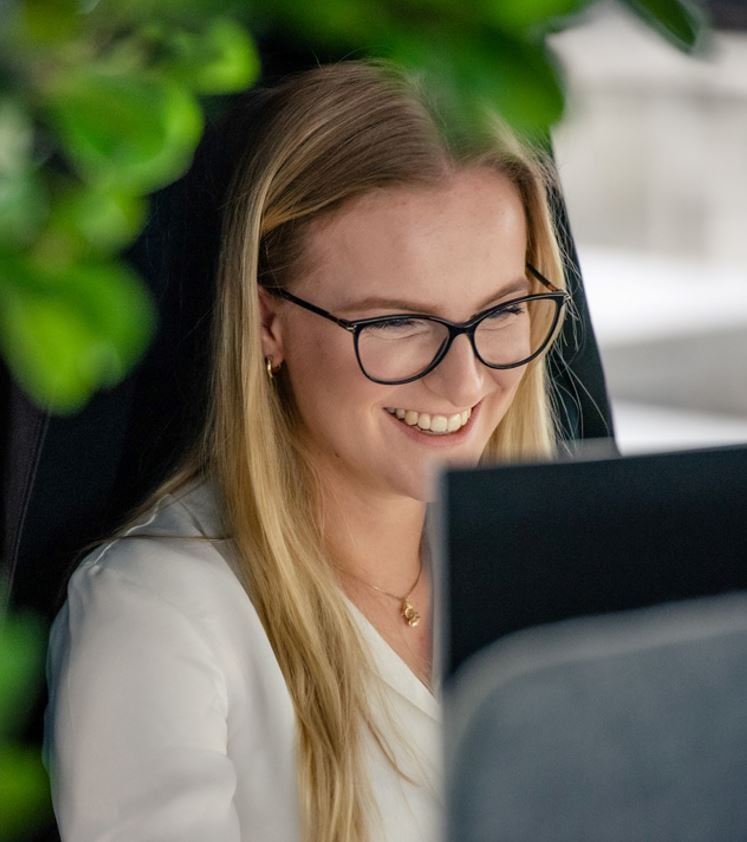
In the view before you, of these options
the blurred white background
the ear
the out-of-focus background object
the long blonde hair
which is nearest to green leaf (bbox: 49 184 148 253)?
the out-of-focus background object

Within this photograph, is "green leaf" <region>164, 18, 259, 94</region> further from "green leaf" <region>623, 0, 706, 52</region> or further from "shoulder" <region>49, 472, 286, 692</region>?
"shoulder" <region>49, 472, 286, 692</region>

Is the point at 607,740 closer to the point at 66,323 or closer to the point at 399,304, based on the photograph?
the point at 66,323

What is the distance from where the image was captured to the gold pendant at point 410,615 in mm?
1455

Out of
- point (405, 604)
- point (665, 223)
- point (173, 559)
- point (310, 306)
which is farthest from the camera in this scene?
point (665, 223)

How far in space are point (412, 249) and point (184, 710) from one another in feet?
1.64

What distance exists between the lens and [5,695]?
217mm

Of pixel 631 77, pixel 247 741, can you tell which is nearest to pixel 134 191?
pixel 247 741

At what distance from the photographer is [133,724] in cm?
114

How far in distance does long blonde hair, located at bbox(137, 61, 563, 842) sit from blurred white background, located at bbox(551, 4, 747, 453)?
5.68m

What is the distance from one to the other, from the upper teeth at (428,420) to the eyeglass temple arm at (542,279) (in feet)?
0.65

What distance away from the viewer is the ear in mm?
1405

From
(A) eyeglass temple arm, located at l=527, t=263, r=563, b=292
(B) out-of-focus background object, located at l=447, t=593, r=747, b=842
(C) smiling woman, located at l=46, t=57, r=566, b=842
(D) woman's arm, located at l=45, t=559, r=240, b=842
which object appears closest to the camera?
(B) out-of-focus background object, located at l=447, t=593, r=747, b=842

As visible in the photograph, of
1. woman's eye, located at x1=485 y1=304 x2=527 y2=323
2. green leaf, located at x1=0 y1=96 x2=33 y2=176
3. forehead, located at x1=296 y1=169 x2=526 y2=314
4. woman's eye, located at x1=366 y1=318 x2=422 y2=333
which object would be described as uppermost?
green leaf, located at x1=0 y1=96 x2=33 y2=176

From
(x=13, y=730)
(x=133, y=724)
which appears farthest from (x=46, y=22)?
(x=133, y=724)
